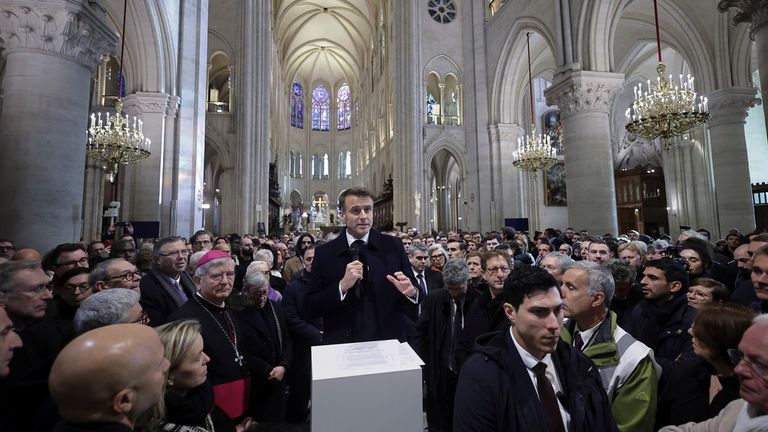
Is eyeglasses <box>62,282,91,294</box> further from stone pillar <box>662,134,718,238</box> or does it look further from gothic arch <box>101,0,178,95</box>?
stone pillar <box>662,134,718,238</box>

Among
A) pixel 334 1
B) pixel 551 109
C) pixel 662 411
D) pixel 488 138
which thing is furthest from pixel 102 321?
pixel 334 1

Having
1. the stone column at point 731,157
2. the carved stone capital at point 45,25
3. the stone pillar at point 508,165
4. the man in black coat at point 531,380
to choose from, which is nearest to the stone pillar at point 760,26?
the stone column at point 731,157

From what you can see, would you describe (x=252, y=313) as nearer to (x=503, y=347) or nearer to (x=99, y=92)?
(x=503, y=347)

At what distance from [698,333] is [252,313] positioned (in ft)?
8.78

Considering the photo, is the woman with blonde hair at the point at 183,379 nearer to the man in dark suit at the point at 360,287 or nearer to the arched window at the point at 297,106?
the man in dark suit at the point at 360,287

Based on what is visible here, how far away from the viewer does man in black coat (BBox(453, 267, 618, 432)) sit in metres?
1.55

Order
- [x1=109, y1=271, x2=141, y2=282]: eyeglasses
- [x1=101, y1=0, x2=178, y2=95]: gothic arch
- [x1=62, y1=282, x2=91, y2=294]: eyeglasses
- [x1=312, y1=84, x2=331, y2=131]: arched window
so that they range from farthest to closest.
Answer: [x1=312, y1=84, x2=331, y2=131]: arched window
[x1=101, y1=0, x2=178, y2=95]: gothic arch
[x1=109, y1=271, x2=141, y2=282]: eyeglasses
[x1=62, y1=282, x2=91, y2=294]: eyeglasses

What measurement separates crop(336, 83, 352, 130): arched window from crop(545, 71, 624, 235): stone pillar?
3913 centimetres

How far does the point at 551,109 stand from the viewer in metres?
26.8

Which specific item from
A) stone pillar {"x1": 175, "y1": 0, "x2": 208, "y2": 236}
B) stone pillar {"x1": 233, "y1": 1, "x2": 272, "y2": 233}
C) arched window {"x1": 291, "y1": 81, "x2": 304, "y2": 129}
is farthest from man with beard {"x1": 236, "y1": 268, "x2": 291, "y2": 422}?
arched window {"x1": 291, "y1": 81, "x2": 304, "y2": 129}

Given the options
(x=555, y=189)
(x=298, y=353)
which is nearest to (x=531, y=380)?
(x=298, y=353)

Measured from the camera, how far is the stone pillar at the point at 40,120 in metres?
5.75

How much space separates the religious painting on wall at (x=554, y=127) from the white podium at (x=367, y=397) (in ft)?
89.4

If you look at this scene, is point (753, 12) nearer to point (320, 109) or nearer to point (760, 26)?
point (760, 26)
